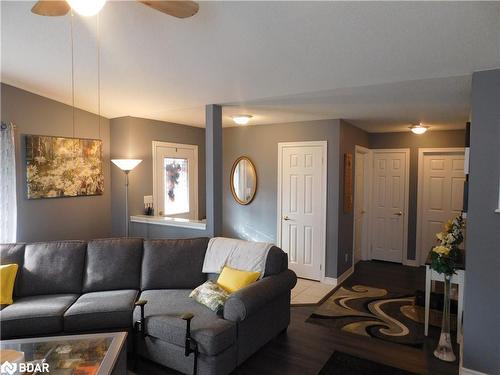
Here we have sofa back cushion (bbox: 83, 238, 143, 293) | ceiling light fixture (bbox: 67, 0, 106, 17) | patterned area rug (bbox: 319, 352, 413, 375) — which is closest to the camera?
ceiling light fixture (bbox: 67, 0, 106, 17)

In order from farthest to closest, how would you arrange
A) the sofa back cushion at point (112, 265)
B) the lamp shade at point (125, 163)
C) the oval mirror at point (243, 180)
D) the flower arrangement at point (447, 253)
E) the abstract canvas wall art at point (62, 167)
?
the oval mirror at point (243, 180)
the lamp shade at point (125, 163)
the abstract canvas wall art at point (62, 167)
the sofa back cushion at point (112, 265)
the flower arrangement at point (447, 253)

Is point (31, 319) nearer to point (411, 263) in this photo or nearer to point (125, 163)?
point (125, 163)

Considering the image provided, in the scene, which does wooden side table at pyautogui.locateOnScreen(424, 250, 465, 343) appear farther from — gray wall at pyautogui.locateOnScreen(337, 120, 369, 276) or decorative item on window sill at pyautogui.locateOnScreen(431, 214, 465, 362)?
gray wall at pyautogui.locateOnScreen(337, 120, 369, 276)

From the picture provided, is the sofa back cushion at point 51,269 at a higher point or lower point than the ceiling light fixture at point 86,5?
lower

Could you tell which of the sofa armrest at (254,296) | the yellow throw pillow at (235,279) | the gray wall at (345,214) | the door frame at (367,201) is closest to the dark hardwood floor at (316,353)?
the sofa armrest at (254,296)

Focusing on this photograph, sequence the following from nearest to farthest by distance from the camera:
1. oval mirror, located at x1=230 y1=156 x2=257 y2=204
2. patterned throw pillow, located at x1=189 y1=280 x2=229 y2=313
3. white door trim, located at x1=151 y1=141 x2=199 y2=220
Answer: patterned throw pillow, located at x1=189 y1=280 x2=229 y2=313 < white door trim, located at x1=151 y1=141 x2=199 y2=220 < oval mirror, located at x1=230 y1=156 x2=257 y2=204

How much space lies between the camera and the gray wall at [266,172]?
4.58 metres

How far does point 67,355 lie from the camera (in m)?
2.00

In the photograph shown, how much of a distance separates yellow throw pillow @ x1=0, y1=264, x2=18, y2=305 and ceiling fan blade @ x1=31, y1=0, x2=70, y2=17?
7.41 feet

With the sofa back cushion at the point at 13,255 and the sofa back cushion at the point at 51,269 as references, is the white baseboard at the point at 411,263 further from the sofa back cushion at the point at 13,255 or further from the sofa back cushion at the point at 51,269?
the sofa back cushion at the point at 13,255

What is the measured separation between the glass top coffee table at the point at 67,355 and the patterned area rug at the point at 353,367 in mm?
1564

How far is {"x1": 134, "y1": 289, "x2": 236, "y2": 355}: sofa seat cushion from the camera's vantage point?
236cm

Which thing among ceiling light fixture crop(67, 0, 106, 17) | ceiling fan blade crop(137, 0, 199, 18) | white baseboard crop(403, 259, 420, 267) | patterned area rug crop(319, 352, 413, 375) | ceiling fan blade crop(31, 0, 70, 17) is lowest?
patterned area rug crop(319, 352, 413, 375)

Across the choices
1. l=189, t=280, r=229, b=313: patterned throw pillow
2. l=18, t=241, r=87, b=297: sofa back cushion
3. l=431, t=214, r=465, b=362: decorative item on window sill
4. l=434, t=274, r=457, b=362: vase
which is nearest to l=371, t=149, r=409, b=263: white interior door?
l=431, t=214, r=465, b=362: decorative item on window sill
